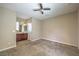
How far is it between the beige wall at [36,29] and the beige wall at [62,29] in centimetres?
63

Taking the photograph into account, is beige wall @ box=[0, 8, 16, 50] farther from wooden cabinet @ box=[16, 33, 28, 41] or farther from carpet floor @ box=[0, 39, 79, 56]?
wooden cabinet @ box=[16, 33, 28, 41]

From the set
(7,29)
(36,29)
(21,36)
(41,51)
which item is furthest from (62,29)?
(7,29)

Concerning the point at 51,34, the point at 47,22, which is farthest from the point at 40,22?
the point at 51,34

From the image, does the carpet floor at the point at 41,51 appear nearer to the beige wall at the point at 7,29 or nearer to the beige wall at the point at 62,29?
the beige wall at the point at 7,29

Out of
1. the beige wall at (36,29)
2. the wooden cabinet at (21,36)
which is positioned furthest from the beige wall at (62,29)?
the wooden cabinet at (21,36)

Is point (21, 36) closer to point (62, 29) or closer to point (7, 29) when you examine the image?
point (7, 29)

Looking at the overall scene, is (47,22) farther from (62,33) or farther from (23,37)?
(23,37)

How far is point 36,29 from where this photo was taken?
710 centimetres

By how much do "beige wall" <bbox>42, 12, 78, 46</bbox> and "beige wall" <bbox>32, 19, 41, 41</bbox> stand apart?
0.63 metres

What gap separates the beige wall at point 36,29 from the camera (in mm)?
6663

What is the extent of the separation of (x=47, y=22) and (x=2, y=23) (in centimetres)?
456

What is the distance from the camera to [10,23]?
405 cm

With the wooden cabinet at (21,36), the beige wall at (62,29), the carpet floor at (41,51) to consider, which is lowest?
the carpet floor at (41,51)

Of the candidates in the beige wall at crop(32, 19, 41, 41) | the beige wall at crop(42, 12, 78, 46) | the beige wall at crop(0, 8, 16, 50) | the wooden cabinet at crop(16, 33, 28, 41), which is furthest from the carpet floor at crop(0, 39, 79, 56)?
the beige wall at crop(32, 19, 41, 41)
